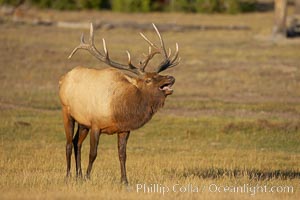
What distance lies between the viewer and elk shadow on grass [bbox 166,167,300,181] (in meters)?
15.9

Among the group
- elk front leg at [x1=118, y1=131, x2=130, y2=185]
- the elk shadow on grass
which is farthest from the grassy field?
elk front leg at [x1=118, y1=131, x2=130, y2=185]

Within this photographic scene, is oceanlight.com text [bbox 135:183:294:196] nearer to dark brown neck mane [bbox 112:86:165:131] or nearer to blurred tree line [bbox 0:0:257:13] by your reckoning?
dark brown neck mane [bbox 112:86:165:131]

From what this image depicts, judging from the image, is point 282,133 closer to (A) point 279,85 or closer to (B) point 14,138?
(B) point 14,138

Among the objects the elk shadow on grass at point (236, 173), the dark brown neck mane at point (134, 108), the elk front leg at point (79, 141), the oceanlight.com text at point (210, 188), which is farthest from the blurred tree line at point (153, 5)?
the oceanlight.com text at point (210, 188)

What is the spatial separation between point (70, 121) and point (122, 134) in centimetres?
113

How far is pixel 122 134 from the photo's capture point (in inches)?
590

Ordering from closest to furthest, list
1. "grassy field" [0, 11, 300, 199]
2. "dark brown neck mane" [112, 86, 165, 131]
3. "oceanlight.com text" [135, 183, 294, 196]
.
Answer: "oceanlight.com text" [135, 183, 294, 196]
"grassy field" [0, 11, 300, 199]
"dark brown neck mane" [112, 86, 165, 131]

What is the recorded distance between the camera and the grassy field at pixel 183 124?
48.1ft

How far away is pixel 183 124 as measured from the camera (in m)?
24.2

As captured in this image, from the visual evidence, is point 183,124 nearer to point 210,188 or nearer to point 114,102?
point 114,102

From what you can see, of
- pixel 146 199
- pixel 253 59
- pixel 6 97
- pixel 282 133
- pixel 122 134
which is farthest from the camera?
pixel 253 59

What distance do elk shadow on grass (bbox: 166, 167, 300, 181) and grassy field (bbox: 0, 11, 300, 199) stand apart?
3 centimetres

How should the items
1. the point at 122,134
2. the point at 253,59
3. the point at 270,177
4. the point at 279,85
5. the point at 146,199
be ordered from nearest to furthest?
the point at 146,199, the point at 122,134, the point at 270,177, the point at 279,85, the point at 253,59

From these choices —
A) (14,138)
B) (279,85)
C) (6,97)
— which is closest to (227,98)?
(279,85)
